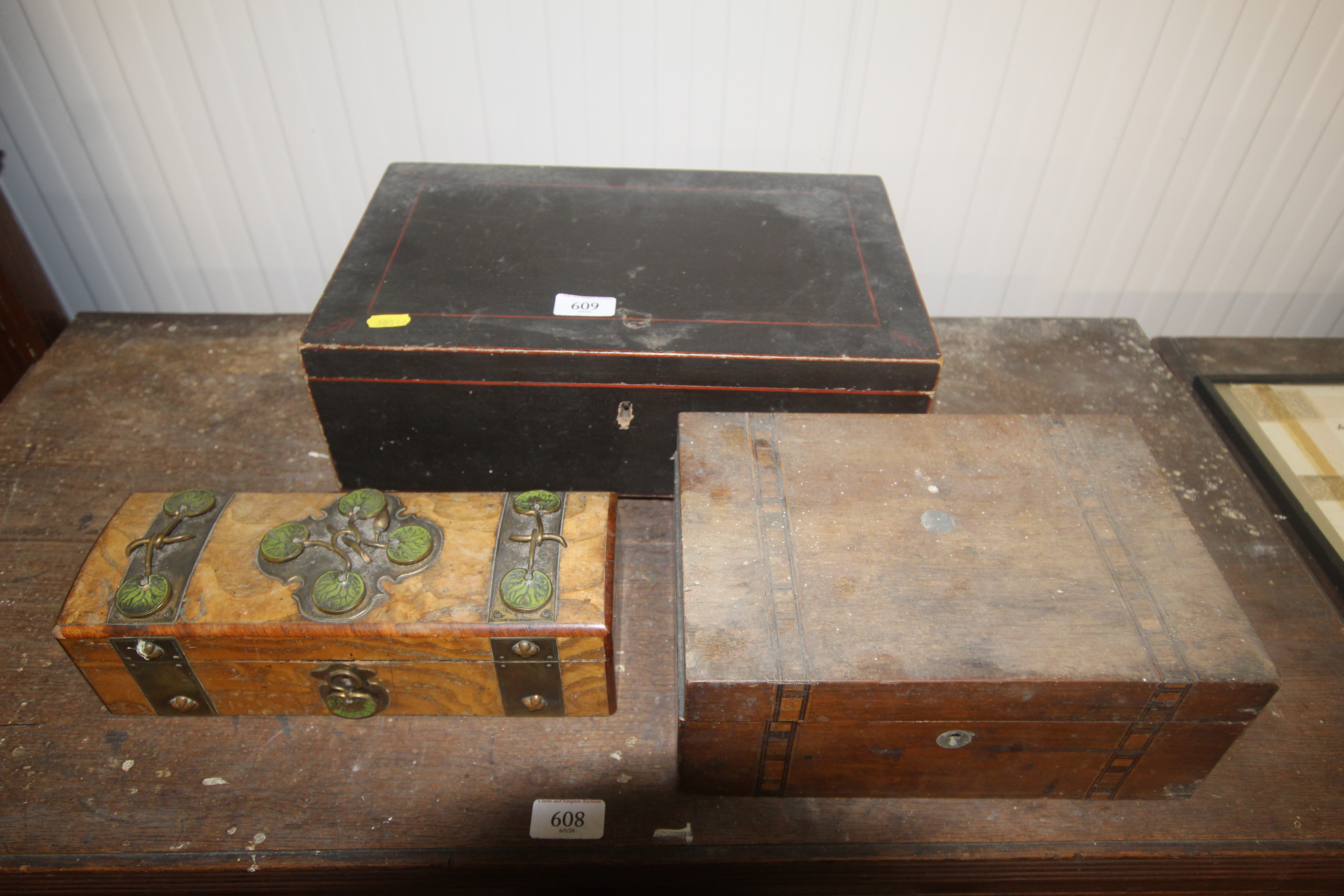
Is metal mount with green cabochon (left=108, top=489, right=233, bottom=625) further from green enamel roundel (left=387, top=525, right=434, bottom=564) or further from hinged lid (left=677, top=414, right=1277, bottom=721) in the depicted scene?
hinged lid (left=677, top=414, right=1277, bottom=721)

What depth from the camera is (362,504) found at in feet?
3.37

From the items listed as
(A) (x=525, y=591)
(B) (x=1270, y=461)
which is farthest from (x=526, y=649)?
(B) (x=1270, y=461)

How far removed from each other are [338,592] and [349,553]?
0.22 ft

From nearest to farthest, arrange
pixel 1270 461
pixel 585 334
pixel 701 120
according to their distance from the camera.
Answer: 1. pixel 585 334
2. pixel 1270 461
3. pixel 701 120

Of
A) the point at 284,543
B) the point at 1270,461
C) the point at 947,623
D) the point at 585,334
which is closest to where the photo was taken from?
the point at 947,623

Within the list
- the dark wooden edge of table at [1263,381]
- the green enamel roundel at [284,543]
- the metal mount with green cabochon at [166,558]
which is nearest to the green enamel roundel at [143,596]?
the metal mount with green cabochon at [166,558]

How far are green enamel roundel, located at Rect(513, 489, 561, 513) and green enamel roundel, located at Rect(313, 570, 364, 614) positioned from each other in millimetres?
197

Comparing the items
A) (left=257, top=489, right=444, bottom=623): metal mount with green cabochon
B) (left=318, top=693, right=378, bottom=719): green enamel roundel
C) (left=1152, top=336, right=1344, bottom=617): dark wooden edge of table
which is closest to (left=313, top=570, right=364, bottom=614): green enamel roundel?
(left=257, top=489, right=444, bottom=623): metal mount with green cabochon

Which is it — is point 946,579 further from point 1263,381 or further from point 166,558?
point 1263,381

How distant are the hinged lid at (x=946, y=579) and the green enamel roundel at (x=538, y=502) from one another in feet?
0.52

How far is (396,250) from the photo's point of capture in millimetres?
1267

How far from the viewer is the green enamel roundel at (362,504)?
102 cm

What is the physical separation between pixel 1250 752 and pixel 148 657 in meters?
1.31

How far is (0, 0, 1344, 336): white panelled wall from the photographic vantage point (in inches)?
55.4
